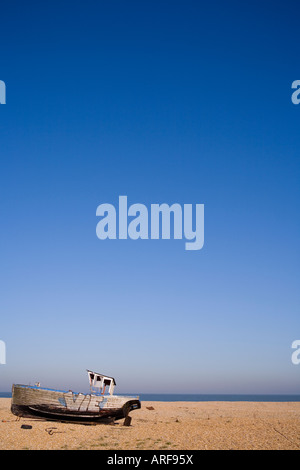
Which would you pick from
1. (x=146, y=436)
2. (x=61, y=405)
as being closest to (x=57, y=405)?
(x=61, y=405)

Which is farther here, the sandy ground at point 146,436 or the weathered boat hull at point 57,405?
the weathered boat hull at point 57,405

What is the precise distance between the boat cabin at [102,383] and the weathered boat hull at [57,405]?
1.41 meters

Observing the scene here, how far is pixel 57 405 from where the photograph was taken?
32.0 meters

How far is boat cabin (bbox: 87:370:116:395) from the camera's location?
113ft

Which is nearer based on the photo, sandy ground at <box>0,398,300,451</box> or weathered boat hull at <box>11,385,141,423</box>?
sandy ground at <box>0,398,300,451</box>

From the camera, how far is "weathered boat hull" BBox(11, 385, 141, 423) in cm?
3186

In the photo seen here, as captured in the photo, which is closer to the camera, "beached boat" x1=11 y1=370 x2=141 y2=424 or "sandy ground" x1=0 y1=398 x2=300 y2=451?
"sandy ground" x1=0 y1=398 x2=300 y2=451

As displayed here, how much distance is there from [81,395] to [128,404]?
15.2ft

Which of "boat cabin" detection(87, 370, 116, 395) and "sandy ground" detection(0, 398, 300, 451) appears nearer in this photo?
Result: "sandy ground" detection(0, 398, 300, 451)

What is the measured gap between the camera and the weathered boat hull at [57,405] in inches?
1254

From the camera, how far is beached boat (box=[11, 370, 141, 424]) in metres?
31.9
